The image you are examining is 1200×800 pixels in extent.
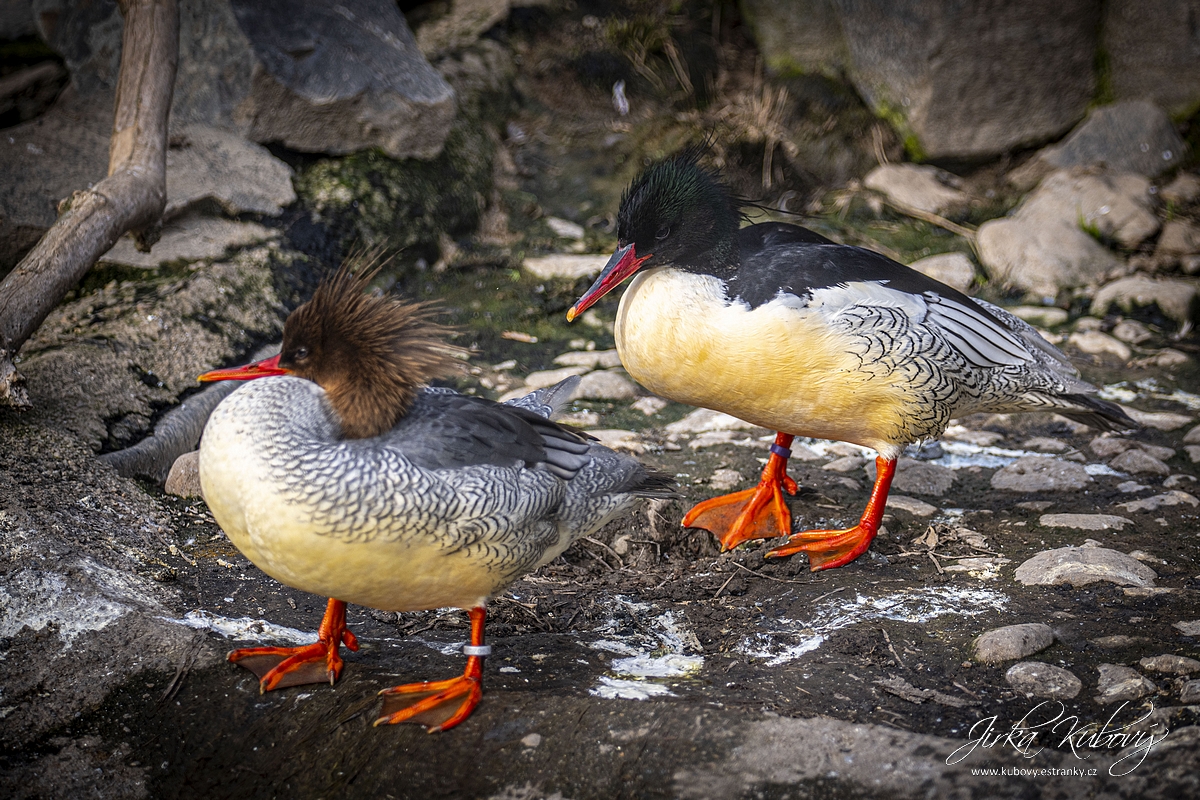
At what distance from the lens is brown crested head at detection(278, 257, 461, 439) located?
280 cm

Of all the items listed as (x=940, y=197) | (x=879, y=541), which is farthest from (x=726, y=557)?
(x=940, y=197)

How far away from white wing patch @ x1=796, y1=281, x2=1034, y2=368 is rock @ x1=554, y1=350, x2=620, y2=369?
2214 mm

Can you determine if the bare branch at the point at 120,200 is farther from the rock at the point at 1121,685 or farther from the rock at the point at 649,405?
the rock at the point at 1121,685

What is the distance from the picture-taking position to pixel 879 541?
4078mm

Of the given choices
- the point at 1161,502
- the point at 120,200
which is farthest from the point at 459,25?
the point at 1161,502

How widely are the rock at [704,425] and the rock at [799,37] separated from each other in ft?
14.4

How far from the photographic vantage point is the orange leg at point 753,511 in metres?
4.16

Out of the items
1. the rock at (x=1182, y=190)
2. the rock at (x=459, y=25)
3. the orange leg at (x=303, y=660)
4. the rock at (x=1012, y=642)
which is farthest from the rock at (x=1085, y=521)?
the rock at (x=459, y=25)

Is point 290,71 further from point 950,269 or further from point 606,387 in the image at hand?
point 950,269

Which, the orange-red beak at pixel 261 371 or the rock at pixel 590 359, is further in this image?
the rock at pixel 590 359

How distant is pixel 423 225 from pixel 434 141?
72 centimetres

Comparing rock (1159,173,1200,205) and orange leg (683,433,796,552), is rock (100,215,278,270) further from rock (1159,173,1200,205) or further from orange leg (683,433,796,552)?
rock (1159,173,1200,205)

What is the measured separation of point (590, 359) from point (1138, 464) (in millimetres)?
3057

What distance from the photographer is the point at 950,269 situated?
673 centimetres
